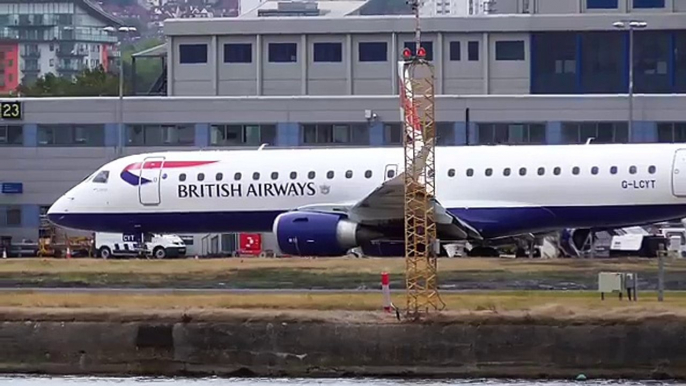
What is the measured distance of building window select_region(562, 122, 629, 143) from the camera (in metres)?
70.3

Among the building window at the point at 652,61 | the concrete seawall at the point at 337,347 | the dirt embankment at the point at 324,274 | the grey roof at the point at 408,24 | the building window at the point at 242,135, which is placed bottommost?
the concrete seawall at the point at 337,347

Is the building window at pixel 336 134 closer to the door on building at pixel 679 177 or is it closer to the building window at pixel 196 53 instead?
the building window at pixel 196 53

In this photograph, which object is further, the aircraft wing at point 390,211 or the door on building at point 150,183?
the door on building at point 150,183

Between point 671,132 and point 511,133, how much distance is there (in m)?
6.40

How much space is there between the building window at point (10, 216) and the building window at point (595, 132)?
→ 922 inches

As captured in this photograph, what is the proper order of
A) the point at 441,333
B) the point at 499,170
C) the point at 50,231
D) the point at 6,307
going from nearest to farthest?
the point at 441,333, the point at 6,307, the point at 499,170, the point at 50,231

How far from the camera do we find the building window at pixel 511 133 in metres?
71.1

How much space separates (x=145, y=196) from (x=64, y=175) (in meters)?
23.4

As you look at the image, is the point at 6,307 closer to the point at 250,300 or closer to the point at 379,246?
the point at 250,300

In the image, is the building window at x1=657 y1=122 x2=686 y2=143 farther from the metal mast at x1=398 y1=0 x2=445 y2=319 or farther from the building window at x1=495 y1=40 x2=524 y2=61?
the metal mast at x1=398 y1=0 x2=445 y2=319

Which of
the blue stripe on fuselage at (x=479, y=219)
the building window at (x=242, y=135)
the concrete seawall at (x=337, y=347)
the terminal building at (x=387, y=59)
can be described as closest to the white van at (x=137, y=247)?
the building window at (x=242, y=135)

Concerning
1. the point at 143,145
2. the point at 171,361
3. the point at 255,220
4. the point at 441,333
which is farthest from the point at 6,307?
the point at 143,145

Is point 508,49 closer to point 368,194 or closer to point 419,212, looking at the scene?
point 368,194

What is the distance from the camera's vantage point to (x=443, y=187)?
4938cm
